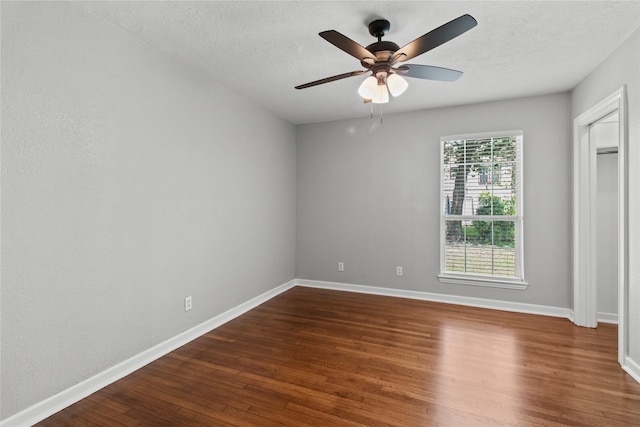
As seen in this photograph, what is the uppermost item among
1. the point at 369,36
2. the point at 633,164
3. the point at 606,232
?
the point at 369,36

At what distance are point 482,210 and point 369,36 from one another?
270 cm

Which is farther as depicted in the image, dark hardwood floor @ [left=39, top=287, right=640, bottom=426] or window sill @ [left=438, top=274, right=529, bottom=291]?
window sill @ [left=438, top=274, right=529, bottom=291]

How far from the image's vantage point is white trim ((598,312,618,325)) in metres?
3.31

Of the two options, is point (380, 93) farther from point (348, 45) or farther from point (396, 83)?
point (348, 45)

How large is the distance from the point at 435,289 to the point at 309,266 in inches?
75.7

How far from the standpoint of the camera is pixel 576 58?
107 inches

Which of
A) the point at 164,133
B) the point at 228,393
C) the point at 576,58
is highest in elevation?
the point at 576,58

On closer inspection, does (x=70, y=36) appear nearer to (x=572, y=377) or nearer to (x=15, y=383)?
(x=15, y=383)

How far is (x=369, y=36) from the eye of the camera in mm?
2371

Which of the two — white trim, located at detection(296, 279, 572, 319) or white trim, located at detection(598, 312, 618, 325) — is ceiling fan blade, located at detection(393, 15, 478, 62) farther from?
white trim, located at detection(598, 312, 618, 325)

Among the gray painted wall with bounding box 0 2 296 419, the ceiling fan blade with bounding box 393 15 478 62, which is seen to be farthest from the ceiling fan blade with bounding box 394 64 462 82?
the gray painted wall with bounding box 0 2 296 419

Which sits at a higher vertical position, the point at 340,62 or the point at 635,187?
the point at 340,62

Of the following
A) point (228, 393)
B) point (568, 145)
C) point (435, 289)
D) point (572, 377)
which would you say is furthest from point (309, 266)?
point (568, 145)

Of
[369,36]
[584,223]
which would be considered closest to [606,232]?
[584,223]
